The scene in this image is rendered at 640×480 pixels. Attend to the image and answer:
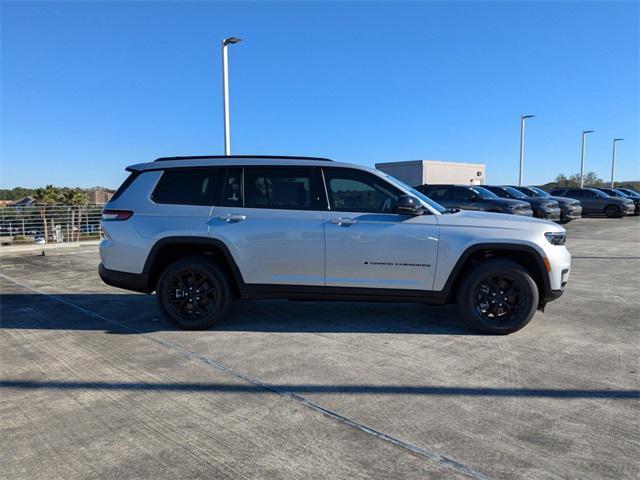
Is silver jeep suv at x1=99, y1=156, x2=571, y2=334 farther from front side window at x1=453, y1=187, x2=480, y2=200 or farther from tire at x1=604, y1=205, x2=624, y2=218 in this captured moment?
tire at x1=604, y1=205, x2=624, y2=218

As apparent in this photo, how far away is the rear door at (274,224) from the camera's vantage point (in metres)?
5.30

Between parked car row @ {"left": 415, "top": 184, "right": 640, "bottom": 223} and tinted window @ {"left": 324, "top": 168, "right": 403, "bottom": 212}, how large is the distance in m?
6.26

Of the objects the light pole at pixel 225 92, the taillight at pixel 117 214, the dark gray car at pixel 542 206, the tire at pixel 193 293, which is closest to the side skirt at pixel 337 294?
the tire at pixel 193 293

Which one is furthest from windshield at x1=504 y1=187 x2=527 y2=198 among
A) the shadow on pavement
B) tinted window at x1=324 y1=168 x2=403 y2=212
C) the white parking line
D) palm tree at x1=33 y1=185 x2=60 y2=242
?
palm tree at x1=33 y1=185 x2=60 y2=242

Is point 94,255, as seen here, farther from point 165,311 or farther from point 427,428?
point 427,428

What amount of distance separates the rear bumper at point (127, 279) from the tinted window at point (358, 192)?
2304 mm

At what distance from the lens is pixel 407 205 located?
5.12 m

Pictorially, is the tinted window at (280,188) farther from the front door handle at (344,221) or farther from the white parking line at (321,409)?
the white parking line at (321,409)

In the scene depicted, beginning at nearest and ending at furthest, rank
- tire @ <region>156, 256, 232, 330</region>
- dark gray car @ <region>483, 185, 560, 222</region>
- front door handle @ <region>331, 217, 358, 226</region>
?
front door handle @ <region>331, 217, 358, 226</region> < tire @ <region>156, 256, 232, 330</region> < dark gray car @ <region>483, 185, 560, 222</region>

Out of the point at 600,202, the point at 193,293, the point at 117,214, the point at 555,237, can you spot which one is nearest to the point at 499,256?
the point at 555,237

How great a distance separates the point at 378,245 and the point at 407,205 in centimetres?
52

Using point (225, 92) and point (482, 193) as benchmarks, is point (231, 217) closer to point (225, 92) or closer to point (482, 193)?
point (225, 92)

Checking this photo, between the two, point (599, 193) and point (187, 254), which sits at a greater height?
point (599, 193)

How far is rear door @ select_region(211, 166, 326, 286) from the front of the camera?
17.4 ft
